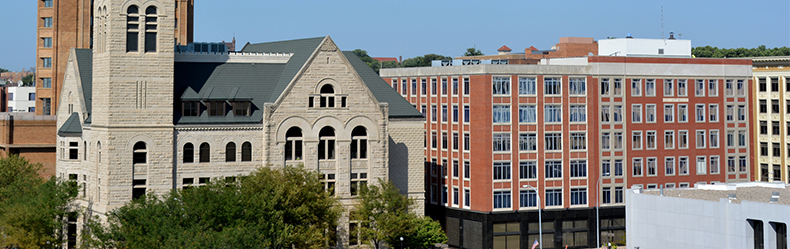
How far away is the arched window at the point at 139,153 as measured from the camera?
243 feet

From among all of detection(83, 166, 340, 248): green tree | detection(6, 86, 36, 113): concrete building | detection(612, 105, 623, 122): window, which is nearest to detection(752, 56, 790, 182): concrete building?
detection(612, 105, 623, 122): window

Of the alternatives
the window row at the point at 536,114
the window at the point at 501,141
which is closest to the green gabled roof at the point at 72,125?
the window row at the point at 536,114

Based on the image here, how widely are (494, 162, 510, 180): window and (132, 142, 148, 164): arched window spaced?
2998 centimetres

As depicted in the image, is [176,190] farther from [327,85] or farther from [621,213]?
[621,213]

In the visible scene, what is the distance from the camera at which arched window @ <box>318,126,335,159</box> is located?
78875 mm

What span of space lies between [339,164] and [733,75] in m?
40.7

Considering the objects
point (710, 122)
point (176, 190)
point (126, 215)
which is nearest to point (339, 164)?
point (176, 190)

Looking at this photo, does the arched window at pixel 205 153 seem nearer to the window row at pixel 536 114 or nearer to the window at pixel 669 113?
the window row at pixel 536 114

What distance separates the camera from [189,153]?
75688 mm

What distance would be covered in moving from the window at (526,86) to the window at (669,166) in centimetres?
1524

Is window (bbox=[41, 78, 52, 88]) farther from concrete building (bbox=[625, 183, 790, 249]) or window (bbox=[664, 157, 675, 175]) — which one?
concrete building (bbox=[625, 183, 790, 249])

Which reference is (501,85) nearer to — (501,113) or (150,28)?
(501,113)

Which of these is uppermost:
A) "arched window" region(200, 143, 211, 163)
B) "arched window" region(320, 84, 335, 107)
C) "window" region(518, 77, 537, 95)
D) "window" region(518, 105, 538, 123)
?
"window" region(518, 77, 537, 95)

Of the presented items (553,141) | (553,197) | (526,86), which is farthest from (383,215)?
(553,141)
